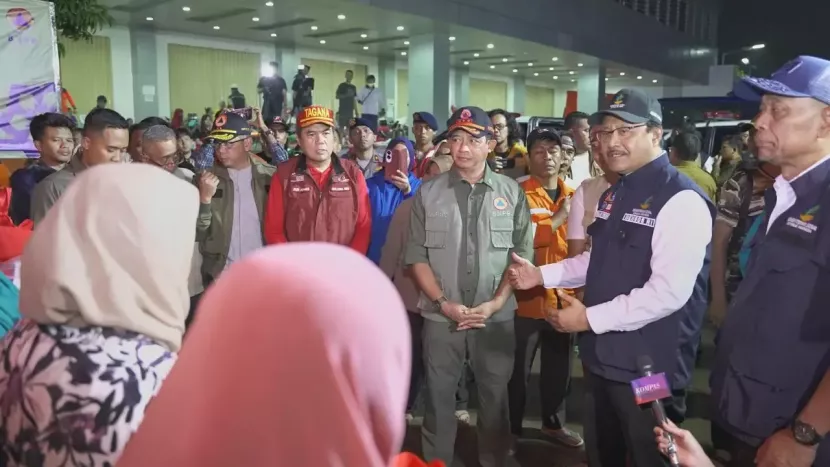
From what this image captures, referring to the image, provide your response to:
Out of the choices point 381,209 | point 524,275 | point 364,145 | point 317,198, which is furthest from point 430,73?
point 524,275

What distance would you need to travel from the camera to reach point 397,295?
0.78 m

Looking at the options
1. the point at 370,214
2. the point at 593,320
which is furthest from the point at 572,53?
the point at 593,320

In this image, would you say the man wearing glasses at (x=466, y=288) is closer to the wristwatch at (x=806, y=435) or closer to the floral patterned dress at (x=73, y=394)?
the wristwatch at (x=806, y=435)

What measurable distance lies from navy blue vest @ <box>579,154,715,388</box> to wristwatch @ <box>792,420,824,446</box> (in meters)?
0.60

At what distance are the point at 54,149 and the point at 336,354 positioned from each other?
3836 millimetres

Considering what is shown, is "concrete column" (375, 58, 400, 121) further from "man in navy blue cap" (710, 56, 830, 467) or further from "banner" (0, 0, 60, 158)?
"man in navy blue cap" (710, 56, 830, 467)

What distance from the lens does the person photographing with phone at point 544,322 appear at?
133 inches

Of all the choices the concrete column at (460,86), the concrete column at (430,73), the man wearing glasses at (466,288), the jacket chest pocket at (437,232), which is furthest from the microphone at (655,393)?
the concrete column at (460,86)

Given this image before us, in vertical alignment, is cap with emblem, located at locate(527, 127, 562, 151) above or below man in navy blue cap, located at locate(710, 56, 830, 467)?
above

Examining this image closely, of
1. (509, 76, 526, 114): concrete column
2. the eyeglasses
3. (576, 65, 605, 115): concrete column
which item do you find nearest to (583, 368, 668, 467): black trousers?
the eyeglasses

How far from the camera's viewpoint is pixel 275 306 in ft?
2.28

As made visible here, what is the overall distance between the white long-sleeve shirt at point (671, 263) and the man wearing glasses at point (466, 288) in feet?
2.87

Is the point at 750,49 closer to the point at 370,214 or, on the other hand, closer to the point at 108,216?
the point at 370,214

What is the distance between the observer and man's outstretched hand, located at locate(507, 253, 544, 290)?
2564mm
